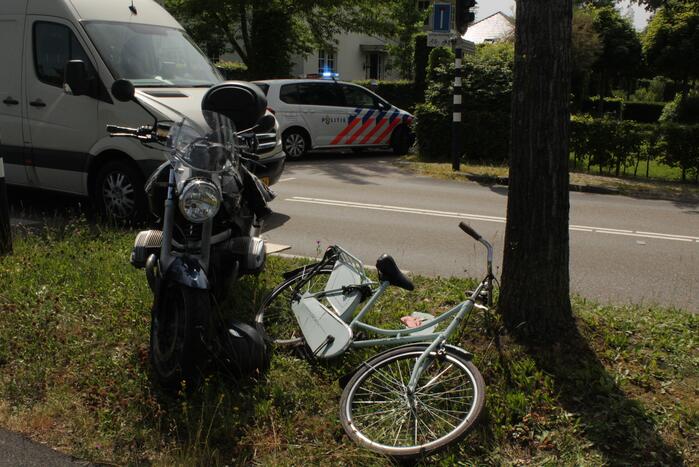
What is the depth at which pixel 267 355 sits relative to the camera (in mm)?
4344

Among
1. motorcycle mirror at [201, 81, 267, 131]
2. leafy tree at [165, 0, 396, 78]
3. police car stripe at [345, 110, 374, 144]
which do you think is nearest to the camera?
motorcycle mirror at [201, 81, 267, 131]

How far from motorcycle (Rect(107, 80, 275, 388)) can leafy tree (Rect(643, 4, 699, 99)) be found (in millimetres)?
25671

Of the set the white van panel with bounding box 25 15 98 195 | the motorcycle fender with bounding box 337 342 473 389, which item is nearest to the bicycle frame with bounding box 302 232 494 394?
the motorcycle fender with bounding box 337 342 473 389

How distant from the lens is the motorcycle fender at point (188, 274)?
152 inches

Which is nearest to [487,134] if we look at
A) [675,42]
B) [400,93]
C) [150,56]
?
[400,93]

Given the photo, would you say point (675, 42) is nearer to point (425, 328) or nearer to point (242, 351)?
point (425, 328)

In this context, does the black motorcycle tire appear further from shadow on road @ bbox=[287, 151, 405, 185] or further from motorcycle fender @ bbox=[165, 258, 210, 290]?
shadow on road @ bbox=[287, 151, 405, 185]

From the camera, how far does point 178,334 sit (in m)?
3.94

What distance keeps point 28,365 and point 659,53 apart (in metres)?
27.5

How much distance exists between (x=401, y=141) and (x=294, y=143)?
2.90 metres

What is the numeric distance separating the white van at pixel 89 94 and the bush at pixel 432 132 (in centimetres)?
824

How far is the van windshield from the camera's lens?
27.7 feet

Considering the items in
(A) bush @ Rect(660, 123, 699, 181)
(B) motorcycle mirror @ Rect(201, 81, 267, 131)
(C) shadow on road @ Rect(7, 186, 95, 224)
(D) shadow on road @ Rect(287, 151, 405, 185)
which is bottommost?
(C) shadow on road @ Rect(7, 186, 95, 224)

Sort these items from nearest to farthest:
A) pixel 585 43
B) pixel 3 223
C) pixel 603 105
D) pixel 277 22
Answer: pixel 3 223 < pixel 277 22 < pixel 585 43 < pixel 603 105
